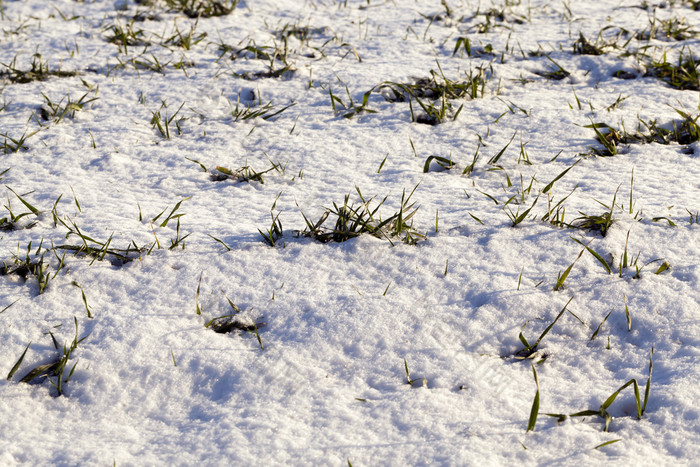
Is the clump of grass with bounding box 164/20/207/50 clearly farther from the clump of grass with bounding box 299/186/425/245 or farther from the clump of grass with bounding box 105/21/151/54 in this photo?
the clump of grass with bounding box 299/186/425/245

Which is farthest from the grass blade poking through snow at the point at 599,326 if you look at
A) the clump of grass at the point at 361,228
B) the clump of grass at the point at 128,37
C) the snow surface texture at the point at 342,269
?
the clump of grass at the point at 128,37

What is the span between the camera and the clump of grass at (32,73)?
122 inches

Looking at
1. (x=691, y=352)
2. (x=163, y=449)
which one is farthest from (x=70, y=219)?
(x=691, y=352)

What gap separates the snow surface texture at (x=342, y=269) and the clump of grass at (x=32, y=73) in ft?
0.13

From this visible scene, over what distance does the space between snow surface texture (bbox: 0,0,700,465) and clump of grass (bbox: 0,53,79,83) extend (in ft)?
0.13

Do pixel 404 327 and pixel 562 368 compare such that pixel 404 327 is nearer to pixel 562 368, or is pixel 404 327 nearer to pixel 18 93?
pixel 562 368

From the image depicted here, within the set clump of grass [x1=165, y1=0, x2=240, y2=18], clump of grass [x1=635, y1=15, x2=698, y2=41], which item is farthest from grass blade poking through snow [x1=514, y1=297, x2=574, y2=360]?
clump of grass [x1=165, y1=0, x2=240, y2=18]

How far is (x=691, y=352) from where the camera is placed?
142cm

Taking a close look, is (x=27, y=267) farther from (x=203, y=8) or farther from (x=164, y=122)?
(x=203, y=8)

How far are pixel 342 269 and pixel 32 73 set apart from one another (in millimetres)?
2456

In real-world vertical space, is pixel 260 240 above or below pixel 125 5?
below

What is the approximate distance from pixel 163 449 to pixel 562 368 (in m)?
1.01

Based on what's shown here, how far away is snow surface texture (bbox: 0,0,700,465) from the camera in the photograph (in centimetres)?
128

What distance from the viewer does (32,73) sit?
3.11 metres
